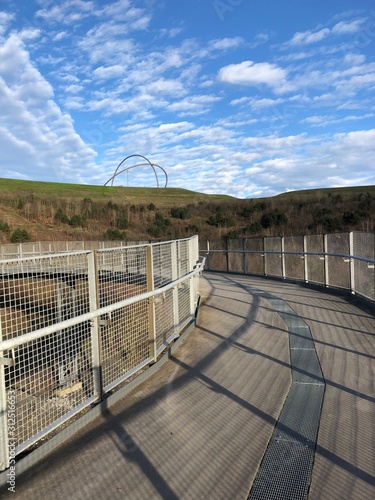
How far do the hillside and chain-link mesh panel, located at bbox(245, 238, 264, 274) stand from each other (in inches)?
910

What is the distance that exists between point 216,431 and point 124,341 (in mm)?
1620

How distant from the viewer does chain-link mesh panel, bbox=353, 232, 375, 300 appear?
8.51 metres

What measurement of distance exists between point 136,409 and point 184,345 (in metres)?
2.11

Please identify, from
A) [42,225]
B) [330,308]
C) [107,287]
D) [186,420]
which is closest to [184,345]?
[107,287]

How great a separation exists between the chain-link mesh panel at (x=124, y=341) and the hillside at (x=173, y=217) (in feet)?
116

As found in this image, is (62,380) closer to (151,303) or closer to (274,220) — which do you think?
(151,303)

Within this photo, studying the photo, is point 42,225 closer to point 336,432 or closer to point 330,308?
point 330,308

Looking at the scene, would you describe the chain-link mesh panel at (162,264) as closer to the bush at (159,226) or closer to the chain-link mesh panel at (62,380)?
the chain-link mesh panel at (62,380)

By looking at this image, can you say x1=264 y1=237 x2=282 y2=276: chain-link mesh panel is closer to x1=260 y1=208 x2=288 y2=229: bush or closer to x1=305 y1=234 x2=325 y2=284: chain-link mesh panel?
x1=305 y1=234 x2=325 y2=284: chain-link mesh panel

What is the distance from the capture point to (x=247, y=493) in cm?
258

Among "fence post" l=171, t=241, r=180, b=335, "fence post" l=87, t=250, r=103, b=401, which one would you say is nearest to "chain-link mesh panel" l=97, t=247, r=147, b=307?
"fence post" l=87, t=250, r=103, b=401

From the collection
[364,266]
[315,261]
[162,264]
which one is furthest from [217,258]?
[162,264]

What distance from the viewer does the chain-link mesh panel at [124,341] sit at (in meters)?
4.28


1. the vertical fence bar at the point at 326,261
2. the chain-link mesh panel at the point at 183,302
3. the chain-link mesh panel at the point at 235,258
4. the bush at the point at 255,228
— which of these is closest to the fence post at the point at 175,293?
the chain-link mesh panel at the point at 183,302
